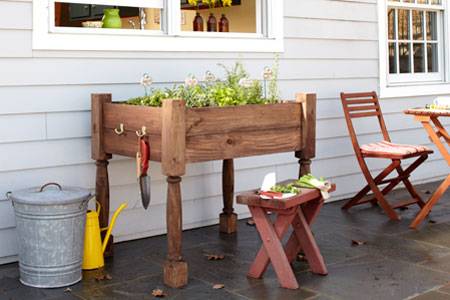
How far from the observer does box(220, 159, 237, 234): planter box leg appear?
4754 mm

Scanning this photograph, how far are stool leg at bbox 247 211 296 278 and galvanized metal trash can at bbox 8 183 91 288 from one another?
0.94m

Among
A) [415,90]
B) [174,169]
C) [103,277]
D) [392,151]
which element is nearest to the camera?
[174,169]

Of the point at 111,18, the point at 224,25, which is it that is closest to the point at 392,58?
the point at 224,25

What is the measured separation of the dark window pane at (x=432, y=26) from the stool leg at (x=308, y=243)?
12.6 ft

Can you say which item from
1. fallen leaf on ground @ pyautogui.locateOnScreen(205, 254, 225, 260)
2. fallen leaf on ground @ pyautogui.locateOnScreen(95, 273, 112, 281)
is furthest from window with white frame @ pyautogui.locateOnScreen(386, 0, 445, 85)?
fallen leaf on ground @ pyautogui.locateOnScreen(95, 273, 112, 281)

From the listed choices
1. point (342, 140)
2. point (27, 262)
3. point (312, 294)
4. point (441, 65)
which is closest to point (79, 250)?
point (27, 262)

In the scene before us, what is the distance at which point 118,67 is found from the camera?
440cm

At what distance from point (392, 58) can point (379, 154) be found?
1.66m

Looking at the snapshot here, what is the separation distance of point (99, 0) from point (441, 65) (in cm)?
394

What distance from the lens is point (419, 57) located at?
6793 millimetres

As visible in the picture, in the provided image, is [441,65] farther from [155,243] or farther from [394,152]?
[155,243]

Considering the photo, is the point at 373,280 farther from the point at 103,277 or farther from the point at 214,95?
the point at 103,277

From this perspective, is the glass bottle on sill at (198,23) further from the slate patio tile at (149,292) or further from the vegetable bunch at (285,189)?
the slate patio tile at (149,292)

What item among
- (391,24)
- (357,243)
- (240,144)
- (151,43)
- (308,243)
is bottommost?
(357,243)
